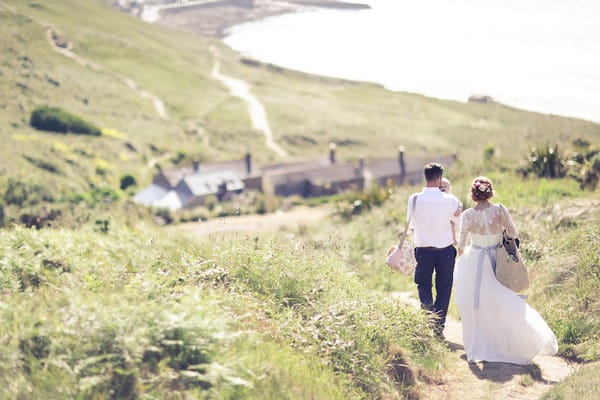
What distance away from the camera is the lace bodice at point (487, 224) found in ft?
23.9

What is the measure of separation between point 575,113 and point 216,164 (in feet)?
188

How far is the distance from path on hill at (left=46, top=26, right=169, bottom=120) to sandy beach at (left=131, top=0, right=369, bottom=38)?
228ft

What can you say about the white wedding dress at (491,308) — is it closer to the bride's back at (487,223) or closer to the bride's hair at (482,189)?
the bride's back at (487,223)

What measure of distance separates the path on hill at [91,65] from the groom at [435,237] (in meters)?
77.2

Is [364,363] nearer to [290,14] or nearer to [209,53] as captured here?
[290,14]

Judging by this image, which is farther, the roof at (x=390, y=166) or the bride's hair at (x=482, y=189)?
the roof at (x=390, y=166)

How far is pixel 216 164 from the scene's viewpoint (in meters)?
64.5

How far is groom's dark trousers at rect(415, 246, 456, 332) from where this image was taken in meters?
7.63

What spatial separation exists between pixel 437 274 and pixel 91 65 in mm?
84014

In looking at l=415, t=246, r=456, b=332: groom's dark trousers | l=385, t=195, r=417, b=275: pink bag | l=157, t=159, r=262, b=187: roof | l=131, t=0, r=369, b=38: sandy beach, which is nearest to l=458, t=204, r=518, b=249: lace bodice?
l=415, t=246, r=456, b=332: groom's dark trousers

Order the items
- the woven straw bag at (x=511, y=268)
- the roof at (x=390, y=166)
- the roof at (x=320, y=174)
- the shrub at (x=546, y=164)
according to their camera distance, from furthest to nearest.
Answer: the roof at (x=390, y=166) → the roof at (x=320, y=174) → the shrub at (x=546, y=164) → the woven straw bag at (x=511, y=268)

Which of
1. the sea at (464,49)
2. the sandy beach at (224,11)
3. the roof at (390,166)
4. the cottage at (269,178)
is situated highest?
the sandy beach at (224,11)

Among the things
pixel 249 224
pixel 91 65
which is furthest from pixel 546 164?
pixel 91 65

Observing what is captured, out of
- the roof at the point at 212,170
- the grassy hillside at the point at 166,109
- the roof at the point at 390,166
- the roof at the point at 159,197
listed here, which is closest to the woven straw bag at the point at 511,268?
the grassy hillside at the point at 166,109
